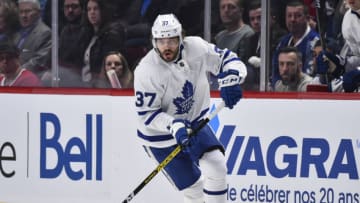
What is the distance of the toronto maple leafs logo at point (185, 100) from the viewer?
6.62 metres

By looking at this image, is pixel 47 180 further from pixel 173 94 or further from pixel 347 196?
pixel 347 196

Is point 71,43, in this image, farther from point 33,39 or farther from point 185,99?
point 185,99

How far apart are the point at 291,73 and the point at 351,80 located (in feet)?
1.25

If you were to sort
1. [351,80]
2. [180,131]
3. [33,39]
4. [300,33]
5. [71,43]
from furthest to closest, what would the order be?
[33,39]
[71,43]
[300,33]
[351,80]
[180,131]

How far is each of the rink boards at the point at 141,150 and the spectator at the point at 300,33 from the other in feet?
0.92

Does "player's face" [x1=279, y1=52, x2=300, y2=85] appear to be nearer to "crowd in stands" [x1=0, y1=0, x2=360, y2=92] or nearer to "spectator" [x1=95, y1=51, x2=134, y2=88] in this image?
"crowd in stands" [x1=0, y1=0, x2=360, y2=92]

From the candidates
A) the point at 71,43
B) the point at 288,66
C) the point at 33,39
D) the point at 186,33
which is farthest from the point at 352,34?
the point at 33,39

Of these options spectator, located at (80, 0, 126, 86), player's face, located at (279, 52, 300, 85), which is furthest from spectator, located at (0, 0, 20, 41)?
player's face, located at (279, 52, 300, 85)

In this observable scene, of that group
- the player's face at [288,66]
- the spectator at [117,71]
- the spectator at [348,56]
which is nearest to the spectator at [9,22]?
the spectator at [117,71]

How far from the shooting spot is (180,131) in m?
6.31

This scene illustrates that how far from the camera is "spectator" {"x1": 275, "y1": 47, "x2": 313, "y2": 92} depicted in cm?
705

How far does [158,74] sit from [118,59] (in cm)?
99

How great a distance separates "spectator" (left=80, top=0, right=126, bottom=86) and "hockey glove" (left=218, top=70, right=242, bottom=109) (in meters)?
1.27

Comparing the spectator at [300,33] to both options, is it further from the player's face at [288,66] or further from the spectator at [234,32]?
the spectator at [234,32]
